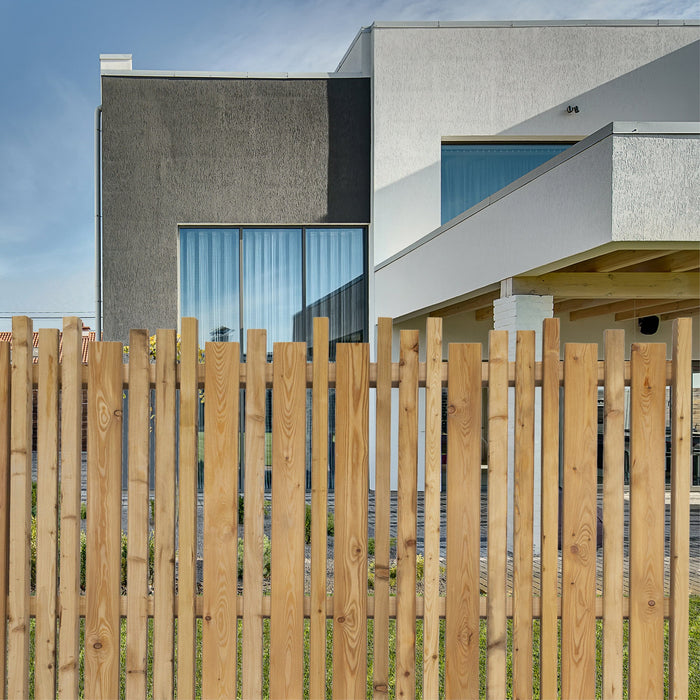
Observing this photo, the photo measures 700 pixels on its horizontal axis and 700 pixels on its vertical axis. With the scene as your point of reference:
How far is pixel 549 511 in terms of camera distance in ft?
8.77

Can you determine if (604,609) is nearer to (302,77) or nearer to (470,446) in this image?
(470,446)

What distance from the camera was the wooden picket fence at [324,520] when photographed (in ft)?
8.69

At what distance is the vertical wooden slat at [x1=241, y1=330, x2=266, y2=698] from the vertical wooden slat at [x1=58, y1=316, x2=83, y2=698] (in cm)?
67

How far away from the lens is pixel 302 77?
10.5 m

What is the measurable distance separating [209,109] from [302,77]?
152 cm

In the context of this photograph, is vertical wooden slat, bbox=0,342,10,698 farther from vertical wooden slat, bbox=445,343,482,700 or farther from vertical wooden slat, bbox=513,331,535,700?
vertical wooden slat, bbox=513,331,535,700

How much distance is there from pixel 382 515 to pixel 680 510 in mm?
1180

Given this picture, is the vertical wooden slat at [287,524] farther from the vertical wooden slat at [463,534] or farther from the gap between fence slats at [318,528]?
the vertical wooden slat at [463,534]

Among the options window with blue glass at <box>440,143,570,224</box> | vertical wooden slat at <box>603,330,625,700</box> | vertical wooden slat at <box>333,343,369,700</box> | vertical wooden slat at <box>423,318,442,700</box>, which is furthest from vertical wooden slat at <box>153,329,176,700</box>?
window with blue glass at <box>440,143,570,224</box>

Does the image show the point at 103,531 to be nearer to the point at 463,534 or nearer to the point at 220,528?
the point at 220,528

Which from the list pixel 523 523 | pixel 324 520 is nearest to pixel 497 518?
pixel 523 523

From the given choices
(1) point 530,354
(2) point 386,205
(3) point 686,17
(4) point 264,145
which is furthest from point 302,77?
(1) point 530,354

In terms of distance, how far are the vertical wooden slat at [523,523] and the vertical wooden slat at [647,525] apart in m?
0.41

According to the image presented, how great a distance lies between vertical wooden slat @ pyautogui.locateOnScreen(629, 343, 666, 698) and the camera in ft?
8.76
